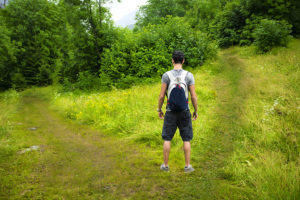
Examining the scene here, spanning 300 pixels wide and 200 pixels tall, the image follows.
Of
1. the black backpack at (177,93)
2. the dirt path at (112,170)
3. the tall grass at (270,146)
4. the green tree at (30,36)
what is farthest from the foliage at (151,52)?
the green tree at (30,36)

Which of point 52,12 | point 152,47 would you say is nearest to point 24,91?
point 52,12

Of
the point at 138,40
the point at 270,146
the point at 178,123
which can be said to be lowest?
the point at 270,146

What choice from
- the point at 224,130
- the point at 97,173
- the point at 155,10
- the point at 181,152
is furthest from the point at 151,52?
the point at 155,10

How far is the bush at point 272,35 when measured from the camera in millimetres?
14344

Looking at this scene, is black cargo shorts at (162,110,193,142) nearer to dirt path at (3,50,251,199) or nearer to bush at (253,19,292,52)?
dirt path at (3,50,251,199)

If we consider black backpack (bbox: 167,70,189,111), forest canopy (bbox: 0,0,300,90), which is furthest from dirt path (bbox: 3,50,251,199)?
forest canopy (bbox: 0,0,300,90)

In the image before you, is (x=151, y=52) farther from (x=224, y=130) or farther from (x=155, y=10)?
(x=155, y=10)

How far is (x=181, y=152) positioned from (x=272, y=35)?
14630 mm

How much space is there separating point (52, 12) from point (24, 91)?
13189 millimetres

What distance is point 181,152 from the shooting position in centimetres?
448

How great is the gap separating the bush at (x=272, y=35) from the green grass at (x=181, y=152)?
7.79 meters

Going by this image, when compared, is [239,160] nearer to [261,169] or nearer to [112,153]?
[261,169]

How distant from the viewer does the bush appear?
14344 mm

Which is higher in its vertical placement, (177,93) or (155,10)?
(155,10)
